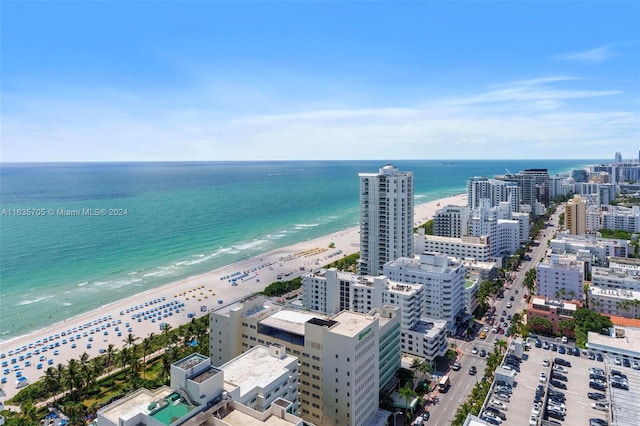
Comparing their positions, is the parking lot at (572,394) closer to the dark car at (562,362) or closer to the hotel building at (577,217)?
the dark car at (562,362)

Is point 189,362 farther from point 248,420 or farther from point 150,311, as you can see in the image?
point 150,311

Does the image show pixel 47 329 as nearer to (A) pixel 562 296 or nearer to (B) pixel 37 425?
(B) pixel 37 425

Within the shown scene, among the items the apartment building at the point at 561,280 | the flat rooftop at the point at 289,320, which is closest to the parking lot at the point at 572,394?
the flat rooftop at the point at 289,320

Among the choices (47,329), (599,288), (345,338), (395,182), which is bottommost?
(47,329)

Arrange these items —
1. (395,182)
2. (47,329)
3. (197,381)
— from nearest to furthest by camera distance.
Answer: (197,381) < (47,329) < (395,182)

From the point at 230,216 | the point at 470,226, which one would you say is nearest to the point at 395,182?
the point at 470,226

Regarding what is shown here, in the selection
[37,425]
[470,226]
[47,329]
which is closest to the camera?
[37,425]

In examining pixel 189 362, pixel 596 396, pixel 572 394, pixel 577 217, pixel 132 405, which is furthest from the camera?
pixel 577 217

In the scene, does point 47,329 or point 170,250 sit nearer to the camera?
point 47,329

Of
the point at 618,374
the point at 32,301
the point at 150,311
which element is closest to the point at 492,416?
the point at 618,374
